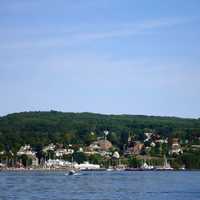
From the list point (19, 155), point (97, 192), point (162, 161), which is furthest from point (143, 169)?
point (97, 192)

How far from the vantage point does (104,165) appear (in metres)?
199

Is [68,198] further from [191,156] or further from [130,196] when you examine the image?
[191,156]

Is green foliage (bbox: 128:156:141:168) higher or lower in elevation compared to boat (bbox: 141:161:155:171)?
higher

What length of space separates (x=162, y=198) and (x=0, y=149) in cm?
13213

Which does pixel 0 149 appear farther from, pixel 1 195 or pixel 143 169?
pixel 1 195

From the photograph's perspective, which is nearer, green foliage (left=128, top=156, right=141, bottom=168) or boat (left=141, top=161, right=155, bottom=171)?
boat (left=141, top=161, right=155, bottom=171)

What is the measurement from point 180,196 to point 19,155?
5010 inches

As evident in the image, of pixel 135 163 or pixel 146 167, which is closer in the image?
pixel 146 167

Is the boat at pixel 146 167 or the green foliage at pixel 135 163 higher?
the green foliage at pixel 135 163

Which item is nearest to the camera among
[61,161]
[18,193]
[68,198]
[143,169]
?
[68,198]

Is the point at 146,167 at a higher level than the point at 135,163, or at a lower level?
lower

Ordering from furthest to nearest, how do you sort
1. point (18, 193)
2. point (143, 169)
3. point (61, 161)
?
point (61, 161) → point (143, 169) → point (18, 193)

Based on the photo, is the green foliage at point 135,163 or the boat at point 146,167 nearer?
the boat at point 146,167

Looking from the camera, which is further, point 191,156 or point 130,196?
point 191,156
